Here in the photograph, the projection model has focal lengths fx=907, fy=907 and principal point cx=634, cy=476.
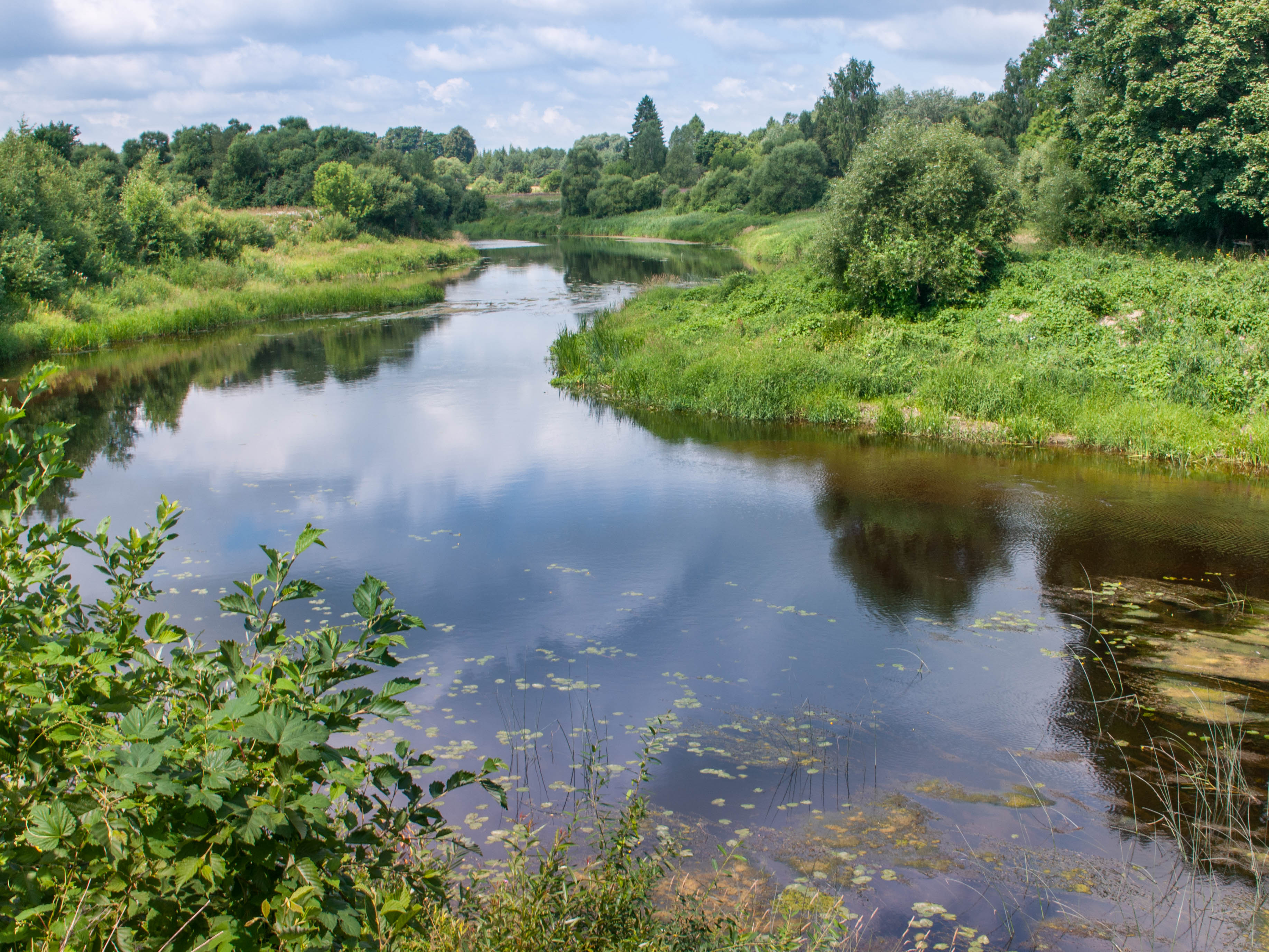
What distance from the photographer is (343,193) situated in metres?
48.2

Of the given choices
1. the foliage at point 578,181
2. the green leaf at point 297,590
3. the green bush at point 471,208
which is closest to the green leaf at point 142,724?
the green leaf at point 297,590

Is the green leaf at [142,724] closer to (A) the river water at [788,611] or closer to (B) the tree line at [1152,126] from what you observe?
(A) the river water at [788,611]

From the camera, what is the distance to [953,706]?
23.3ft

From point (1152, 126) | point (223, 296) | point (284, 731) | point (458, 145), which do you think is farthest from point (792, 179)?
point (458, 145)

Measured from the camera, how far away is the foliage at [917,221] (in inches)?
793

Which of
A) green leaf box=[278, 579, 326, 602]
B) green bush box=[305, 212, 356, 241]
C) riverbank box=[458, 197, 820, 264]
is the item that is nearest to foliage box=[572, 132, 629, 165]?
riverbank box=[458, 197, 820, 264]

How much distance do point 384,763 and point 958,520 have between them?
9.84 m

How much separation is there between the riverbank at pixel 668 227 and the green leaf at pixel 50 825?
33.6 meters

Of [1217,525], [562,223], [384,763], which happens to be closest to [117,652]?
[384,763]

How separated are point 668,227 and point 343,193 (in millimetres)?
26613

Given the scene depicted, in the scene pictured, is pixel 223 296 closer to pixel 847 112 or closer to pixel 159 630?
pixel 159 630

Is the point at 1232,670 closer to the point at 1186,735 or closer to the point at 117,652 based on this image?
the point at 1186,735

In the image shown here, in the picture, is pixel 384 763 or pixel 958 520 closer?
pixel 384 763

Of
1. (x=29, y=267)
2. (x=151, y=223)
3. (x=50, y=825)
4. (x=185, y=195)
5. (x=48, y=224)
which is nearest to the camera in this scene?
(x=50, y=825)
